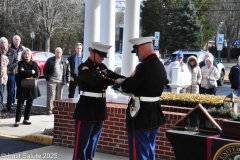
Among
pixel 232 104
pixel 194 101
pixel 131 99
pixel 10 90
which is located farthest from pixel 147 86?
pixel 10 90

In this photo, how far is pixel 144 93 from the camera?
495 centimetres

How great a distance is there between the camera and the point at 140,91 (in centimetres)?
496

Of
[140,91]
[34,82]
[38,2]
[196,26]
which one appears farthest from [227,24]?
[140,91]

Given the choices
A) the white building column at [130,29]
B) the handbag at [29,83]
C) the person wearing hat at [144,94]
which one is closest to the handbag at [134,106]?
the person wearing hat at [144,94]

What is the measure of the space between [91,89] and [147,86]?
37.4 inches

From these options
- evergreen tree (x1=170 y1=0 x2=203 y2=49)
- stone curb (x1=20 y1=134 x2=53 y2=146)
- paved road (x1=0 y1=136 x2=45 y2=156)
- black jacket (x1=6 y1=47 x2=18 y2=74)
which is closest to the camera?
paved road (x1=0 y1=136 x2=45 y2=156)

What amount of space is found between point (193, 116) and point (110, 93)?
3218 mm

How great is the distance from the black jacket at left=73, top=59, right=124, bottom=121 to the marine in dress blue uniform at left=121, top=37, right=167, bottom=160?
0.51 metres

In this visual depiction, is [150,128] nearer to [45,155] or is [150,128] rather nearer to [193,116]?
[193,116]

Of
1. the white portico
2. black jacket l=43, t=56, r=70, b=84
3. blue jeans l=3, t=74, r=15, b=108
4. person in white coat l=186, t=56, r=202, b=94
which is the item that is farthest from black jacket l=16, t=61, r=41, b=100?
person in white coat l=186, t=56, r=202, b=94

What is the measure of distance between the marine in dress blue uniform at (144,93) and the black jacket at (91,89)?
1.68 feet

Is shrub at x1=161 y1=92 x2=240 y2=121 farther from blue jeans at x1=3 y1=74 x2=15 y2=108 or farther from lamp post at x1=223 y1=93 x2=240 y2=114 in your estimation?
blue jeans at x1=3 y1=74 x2=15 y2=108

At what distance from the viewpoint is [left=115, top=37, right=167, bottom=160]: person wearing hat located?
192 inches

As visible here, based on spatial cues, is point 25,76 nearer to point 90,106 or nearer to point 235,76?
point 90,106
